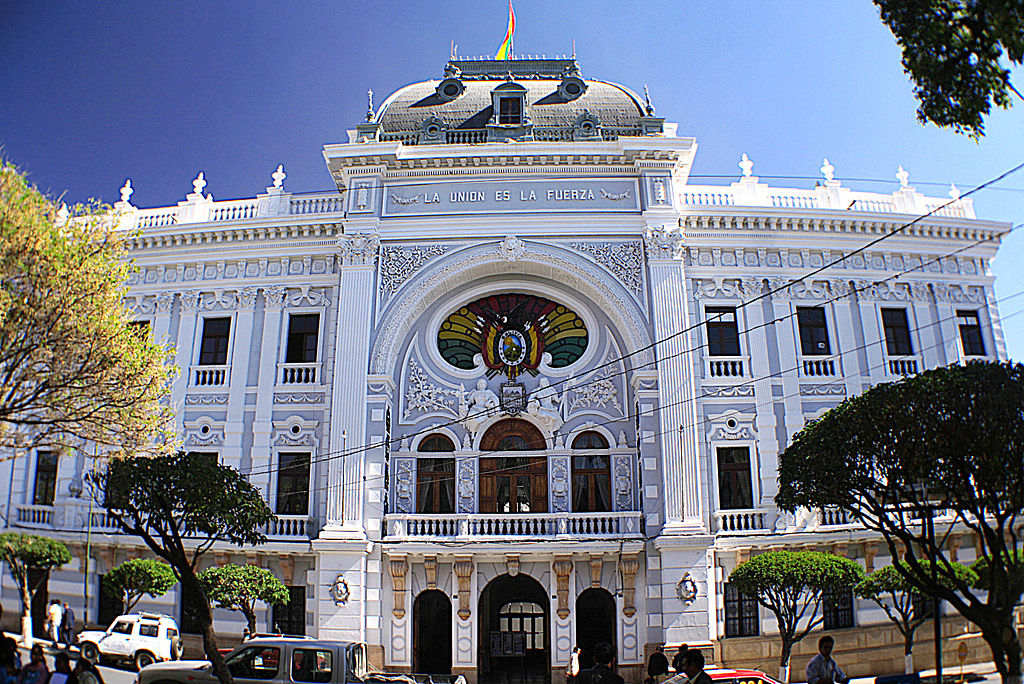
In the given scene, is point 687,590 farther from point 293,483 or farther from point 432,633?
point 293,483

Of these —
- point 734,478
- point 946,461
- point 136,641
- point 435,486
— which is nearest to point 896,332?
point 734,478

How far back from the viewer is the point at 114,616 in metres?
21.3

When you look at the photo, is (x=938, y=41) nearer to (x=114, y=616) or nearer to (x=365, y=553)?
(x=365, y=553)

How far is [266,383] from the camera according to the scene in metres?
22.1

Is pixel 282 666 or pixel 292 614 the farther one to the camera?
pixel 292 614

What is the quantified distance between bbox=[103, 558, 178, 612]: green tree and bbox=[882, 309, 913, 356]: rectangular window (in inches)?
875

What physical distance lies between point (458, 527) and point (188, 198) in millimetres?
14884

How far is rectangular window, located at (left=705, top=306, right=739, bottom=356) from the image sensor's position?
21859mm

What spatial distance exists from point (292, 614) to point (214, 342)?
894cm

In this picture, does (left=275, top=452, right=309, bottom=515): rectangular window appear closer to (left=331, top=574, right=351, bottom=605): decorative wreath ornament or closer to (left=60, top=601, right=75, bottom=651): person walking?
(left=331, top=574, right=351, bottom=605): decorative wreath ornament

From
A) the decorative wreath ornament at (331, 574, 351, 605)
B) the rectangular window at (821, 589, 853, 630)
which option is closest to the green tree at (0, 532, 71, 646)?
the decorative wreath ornament at (331, 574, 351, 605)

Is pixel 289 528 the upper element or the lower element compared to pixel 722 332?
lower

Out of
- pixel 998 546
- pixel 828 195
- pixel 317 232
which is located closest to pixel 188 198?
pixel 317 232

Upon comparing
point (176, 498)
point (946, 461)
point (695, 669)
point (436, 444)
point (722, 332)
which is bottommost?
point (695, 669)
